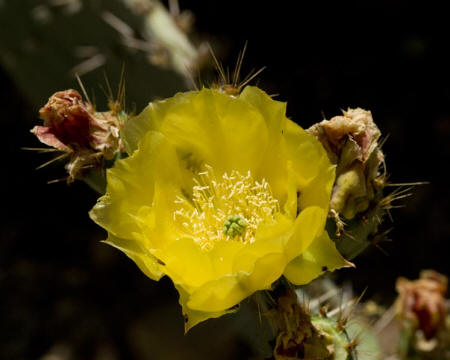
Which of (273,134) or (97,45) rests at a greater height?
(273,134)

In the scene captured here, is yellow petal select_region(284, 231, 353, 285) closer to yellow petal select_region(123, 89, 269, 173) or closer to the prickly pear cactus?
the prickly pear cactus

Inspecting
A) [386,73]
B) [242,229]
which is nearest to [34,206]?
[386,73]

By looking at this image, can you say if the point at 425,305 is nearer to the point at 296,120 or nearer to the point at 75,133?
the point at 75,133

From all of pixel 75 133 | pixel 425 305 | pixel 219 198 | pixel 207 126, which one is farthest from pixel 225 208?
pixel 425 305

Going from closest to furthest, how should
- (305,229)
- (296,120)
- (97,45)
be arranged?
(305,229) < (97,45) < (296,120)

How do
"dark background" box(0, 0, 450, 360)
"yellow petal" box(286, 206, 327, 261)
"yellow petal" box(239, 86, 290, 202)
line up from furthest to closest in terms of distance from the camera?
1. "dark background" box(0, 0, 450, 360)
2. "yellow petal" box(239, 86, 290, 202)
3. "yellow petal" box(286, 206, 327, 261)

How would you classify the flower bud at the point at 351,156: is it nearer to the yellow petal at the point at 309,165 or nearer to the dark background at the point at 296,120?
the yellow petal at the point at 309,165

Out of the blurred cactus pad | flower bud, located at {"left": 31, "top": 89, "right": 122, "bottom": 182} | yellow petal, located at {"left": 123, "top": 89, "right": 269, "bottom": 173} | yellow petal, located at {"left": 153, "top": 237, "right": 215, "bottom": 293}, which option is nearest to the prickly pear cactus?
yellow petal, located at {"left": 123, "top": 89, "right": 269, "bottom": 173}

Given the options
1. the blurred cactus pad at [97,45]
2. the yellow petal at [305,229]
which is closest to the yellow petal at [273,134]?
the yellow petal at [305,229]
